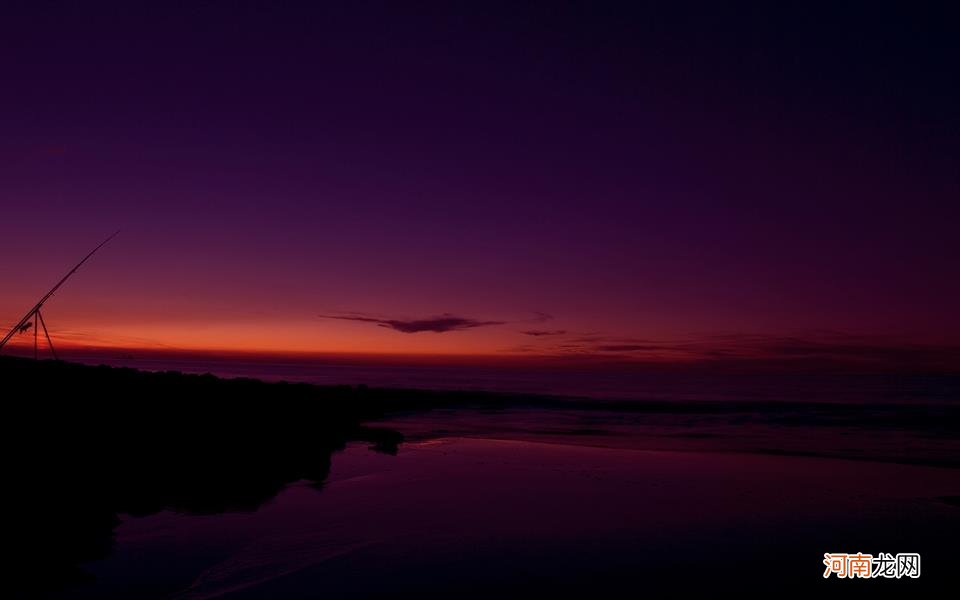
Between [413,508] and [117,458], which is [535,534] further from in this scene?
[117,458]

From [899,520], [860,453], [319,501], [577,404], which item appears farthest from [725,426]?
[319,501]

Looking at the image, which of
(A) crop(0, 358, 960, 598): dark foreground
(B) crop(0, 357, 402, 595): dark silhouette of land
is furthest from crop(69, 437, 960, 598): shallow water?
(B) crop(0, 357, 402, 595): dark silhouette of land

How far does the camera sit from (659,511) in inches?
392

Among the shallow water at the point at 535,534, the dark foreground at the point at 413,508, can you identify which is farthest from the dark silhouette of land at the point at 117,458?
the shallow water at the point at 535,534

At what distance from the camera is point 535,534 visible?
8477 mm

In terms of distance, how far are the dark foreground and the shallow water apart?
0.04 meters

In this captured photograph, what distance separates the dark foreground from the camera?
21.3 ft

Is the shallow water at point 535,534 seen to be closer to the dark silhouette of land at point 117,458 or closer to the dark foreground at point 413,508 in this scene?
the dark foreground at point 413,508

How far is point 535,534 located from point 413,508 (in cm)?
232

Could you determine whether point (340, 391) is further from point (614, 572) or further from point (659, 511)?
point (614, 572)

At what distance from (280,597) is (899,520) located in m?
9.06

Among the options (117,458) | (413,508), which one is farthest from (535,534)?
(117,458)

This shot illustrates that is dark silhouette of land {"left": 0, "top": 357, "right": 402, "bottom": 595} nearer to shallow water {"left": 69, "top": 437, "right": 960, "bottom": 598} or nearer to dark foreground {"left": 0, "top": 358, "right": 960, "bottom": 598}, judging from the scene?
dark foreground {"left": 0, "top": 358, "right": 960, "bottom": 598}

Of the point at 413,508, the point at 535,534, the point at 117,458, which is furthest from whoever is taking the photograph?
the point at 413,508
